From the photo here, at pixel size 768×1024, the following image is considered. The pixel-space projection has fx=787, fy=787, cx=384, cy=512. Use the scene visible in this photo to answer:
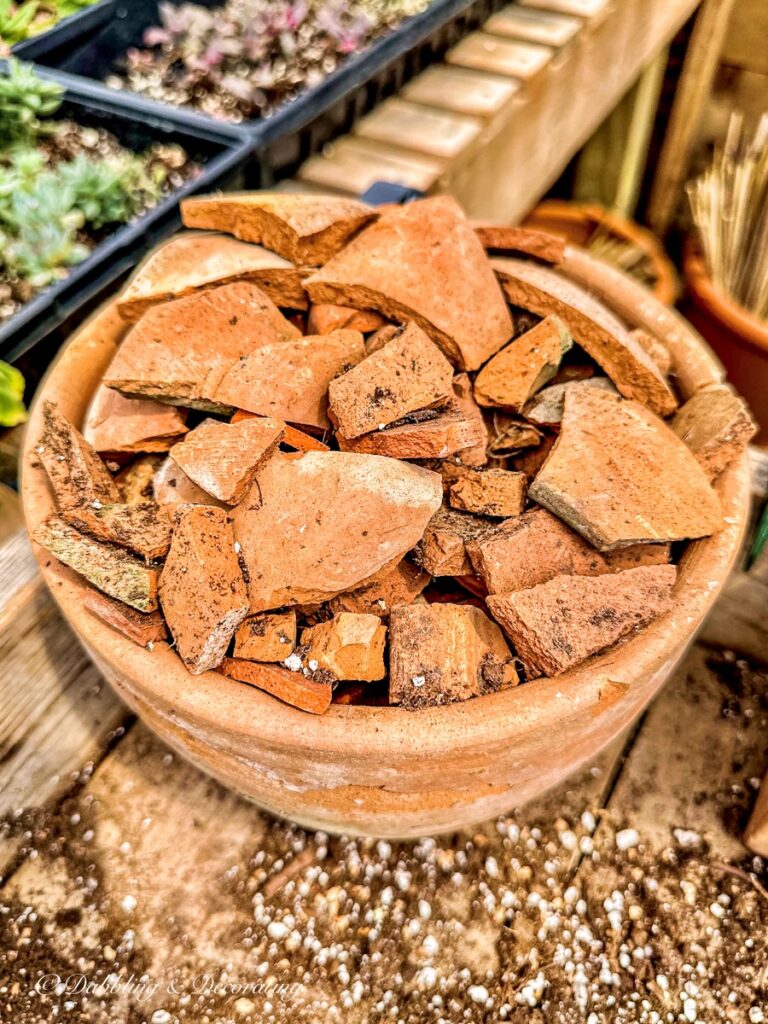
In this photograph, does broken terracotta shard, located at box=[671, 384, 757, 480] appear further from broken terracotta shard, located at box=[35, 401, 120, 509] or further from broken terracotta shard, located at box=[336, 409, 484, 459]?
broken terracotta shard, located at box=[35, 401, 120, 509]

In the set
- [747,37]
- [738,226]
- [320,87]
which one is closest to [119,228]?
[320,87]

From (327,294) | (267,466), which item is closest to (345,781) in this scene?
(267,466)

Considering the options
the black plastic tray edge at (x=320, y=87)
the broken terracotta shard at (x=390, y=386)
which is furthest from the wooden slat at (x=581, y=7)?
the broken terracotta shard at (x=390, y=386)

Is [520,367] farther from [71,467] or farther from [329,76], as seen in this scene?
[329,76]

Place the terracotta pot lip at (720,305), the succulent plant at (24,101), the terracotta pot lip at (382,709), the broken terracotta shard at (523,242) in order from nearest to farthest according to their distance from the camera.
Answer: the terracotta pot lip at (382,709)
the broken terracotta shard at (523,242)
the succulent plant at (24,101)
the terracotta pot lip at (720,305)

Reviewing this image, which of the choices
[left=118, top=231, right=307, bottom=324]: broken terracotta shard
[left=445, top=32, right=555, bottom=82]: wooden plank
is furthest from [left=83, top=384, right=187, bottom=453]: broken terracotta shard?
[left=445, top=32, right=555, bottom=82]: wooden plank

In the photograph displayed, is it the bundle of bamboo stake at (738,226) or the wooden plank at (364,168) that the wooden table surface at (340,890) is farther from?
the bundle of bamboo stake at (738,226)
